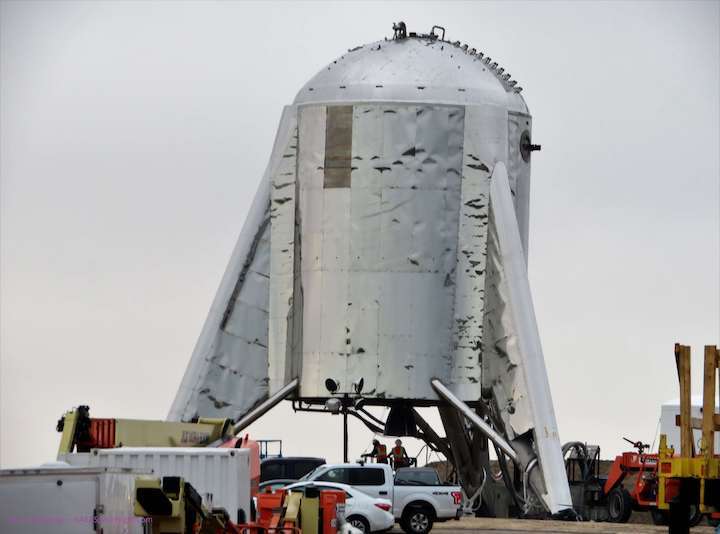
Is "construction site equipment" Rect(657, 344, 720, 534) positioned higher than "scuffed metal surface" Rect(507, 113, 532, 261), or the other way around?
"scuffed metal surface" Rect(507, 113, 532, 261)

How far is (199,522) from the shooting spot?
3031cm

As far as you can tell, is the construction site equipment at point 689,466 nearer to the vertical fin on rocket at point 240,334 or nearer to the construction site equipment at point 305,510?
the construction site equipment at point 305,510

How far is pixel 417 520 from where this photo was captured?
5191cm

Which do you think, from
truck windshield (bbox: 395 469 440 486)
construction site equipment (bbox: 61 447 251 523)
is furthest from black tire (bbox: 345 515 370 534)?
construction site equipment (bbox: 61 447 251 523)

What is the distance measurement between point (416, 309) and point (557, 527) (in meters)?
6.11

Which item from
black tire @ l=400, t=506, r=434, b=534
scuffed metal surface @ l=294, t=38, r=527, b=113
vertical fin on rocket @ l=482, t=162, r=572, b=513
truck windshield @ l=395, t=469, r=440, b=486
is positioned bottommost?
black tire @ l=400, t=506, r=434, b=534

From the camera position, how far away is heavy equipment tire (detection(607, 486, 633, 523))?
61.2 meters

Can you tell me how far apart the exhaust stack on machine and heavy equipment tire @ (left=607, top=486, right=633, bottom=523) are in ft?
18.7

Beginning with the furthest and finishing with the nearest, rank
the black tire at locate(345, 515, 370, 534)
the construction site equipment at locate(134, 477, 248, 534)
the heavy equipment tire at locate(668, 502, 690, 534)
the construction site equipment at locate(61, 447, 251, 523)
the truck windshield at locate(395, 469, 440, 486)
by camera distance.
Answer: the truck windshield at locate(395, 469, 440, 486) → the black tire at locate(345, 515, 370, 534) → the heavy equipment tire at locate(668, 502, 690, 534) → the construction site equipment at locate(61, 447, 251, 523) → the construction site equipment at locate(134, 477, 248, 534)

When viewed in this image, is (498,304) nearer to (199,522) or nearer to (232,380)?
(232,380)

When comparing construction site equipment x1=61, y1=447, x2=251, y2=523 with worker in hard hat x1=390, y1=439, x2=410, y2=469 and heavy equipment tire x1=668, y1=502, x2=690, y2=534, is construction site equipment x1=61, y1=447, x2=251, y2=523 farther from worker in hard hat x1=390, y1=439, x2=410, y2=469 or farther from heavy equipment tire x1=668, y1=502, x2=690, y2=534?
worker in hard hat x1=390, y1=439, x2=410, y2=469

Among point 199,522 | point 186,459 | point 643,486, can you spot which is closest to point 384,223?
point 643,486

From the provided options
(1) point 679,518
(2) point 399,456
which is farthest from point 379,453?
(1) point 679,518

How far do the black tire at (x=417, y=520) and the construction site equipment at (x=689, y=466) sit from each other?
815 cm
